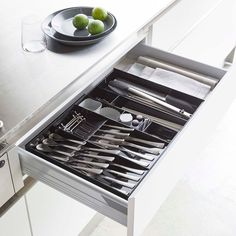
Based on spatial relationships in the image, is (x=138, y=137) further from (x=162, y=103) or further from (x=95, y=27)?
(x=95, y=27)

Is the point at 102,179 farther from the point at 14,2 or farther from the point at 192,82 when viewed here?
the point at 14,2

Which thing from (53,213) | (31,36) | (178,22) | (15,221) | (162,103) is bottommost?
(15,221)

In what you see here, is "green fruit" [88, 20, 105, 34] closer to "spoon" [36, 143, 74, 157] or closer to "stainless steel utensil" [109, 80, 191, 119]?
"stainless steel utensil" [109, 80, 191, 119]

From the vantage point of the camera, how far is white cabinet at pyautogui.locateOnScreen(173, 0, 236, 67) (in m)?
1.85

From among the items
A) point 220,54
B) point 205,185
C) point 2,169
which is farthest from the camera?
point 220,54

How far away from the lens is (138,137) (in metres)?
1.22

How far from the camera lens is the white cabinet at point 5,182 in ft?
3.47

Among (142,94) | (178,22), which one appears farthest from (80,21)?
(178,22)

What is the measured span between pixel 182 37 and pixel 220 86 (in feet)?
1.84

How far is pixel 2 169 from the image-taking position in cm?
107

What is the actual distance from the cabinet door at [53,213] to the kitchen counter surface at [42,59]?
24cm

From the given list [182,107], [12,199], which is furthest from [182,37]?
[12,199]

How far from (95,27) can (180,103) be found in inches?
12.4

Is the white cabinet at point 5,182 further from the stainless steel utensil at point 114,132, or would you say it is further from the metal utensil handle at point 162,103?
the metal utensil handle at point 162,103
